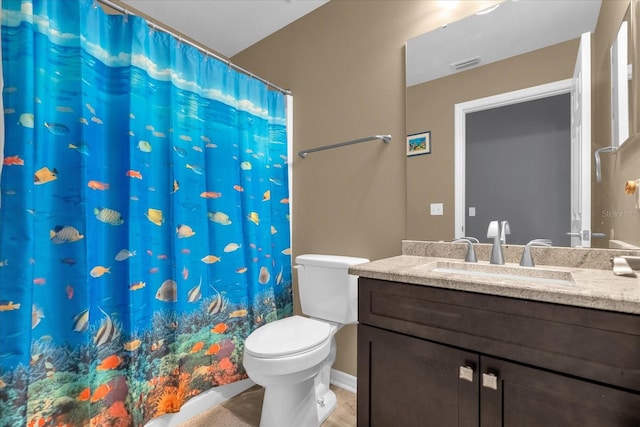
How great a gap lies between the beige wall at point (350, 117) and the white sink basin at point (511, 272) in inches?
16.3

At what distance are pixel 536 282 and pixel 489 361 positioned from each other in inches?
11.6

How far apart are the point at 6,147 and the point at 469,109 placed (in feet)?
6.44

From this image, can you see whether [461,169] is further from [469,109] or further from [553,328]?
[553,328]

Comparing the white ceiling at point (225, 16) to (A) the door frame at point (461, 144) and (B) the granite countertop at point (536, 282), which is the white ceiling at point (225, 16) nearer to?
(A) the door frame at point (461, 144)

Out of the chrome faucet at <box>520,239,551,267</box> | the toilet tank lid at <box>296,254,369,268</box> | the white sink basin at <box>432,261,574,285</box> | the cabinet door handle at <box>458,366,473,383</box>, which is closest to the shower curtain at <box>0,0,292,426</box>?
the toilet tank lid at <box>296,254,369,268</box>

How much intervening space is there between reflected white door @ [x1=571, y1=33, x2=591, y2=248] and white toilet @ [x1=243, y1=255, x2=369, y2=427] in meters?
1.02

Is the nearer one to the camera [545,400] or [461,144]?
[545,400]

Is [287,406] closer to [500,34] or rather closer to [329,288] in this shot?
[329,288]

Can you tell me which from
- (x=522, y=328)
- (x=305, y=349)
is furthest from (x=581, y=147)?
(x=305, y=349)

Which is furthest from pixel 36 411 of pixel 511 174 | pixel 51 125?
pixel 511 174

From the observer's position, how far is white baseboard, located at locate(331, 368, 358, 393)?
6.22 ft

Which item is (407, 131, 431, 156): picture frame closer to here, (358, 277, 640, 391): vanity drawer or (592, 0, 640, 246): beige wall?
(592, 0, 640, 246): beige wall

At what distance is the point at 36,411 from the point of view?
1.18 m

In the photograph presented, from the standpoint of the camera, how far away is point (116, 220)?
1398 mm
